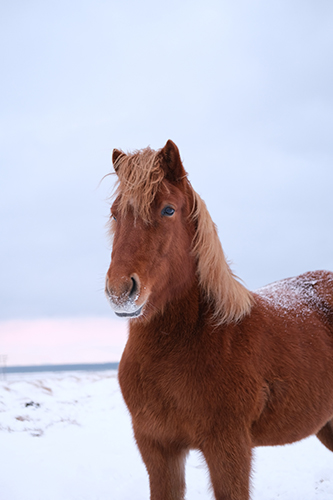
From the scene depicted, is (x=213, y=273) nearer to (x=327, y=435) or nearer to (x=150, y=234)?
(x=150, y=234)

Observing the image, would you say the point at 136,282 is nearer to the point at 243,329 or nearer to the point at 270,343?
the point at 243,329

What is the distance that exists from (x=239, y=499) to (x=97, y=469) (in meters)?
3.78

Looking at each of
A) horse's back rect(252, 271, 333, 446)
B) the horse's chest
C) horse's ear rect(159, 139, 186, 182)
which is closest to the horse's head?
horse's ear rect(159, 139, 186, 182)

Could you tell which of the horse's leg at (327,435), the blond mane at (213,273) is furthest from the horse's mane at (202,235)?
the horse's leg at (327,435)

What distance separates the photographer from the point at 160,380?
2.72 meters

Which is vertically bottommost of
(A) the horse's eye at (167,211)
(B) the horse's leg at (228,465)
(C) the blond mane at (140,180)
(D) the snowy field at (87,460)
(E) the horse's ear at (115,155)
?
(D) the snowy field at (87,460)

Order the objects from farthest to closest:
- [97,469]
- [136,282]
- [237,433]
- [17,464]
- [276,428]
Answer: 1. [97,469]
2. [17,464]
3. [276,428]
4. [237,433]
5. [136,282]

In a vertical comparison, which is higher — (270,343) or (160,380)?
(270,343)

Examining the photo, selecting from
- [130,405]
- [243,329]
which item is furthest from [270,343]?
[130,405]

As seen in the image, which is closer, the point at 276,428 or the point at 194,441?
the point at 194,441

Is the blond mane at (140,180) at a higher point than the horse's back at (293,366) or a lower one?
higher

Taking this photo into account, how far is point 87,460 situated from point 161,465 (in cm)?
374

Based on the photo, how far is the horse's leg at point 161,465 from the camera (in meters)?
2.87

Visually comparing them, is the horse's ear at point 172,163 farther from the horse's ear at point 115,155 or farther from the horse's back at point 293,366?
the horse's back at point 293,366
